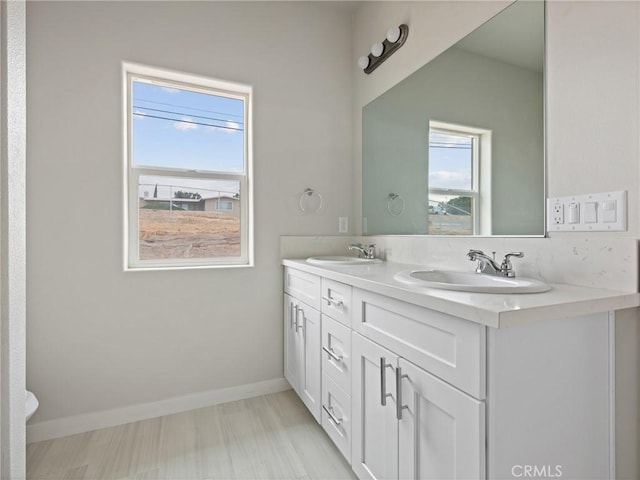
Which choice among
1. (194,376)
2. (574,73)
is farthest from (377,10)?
(194,376)

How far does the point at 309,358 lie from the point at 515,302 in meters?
1.22

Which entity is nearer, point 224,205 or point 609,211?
point 609,211

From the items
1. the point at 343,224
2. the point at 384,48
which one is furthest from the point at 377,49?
the point at 343,224

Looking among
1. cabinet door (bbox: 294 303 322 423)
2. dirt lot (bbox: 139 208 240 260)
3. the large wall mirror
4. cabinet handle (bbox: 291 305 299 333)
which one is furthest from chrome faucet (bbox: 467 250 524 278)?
dirt lot (bbox: 139 208 240 260)

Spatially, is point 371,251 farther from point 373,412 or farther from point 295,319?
point 373,412

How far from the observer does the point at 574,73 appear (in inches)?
42.4

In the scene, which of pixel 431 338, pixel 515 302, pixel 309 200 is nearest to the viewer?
pixel 515 302

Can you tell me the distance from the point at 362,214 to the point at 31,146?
188 centimetres

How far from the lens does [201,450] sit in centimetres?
161

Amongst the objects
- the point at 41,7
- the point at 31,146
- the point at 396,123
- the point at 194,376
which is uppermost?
the point at 41,7

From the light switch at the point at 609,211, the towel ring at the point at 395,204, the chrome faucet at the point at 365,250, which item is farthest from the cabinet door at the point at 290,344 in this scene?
the light switch at the point at 609,211

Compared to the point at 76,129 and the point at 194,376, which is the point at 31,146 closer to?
the point at 76,129

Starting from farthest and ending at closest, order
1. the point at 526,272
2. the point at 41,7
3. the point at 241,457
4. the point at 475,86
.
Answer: the point at 41,7 → the point at 241,457 → the point at 475,86 → the point at 526,272

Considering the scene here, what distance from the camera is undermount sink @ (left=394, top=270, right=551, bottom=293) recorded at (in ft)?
3.02
